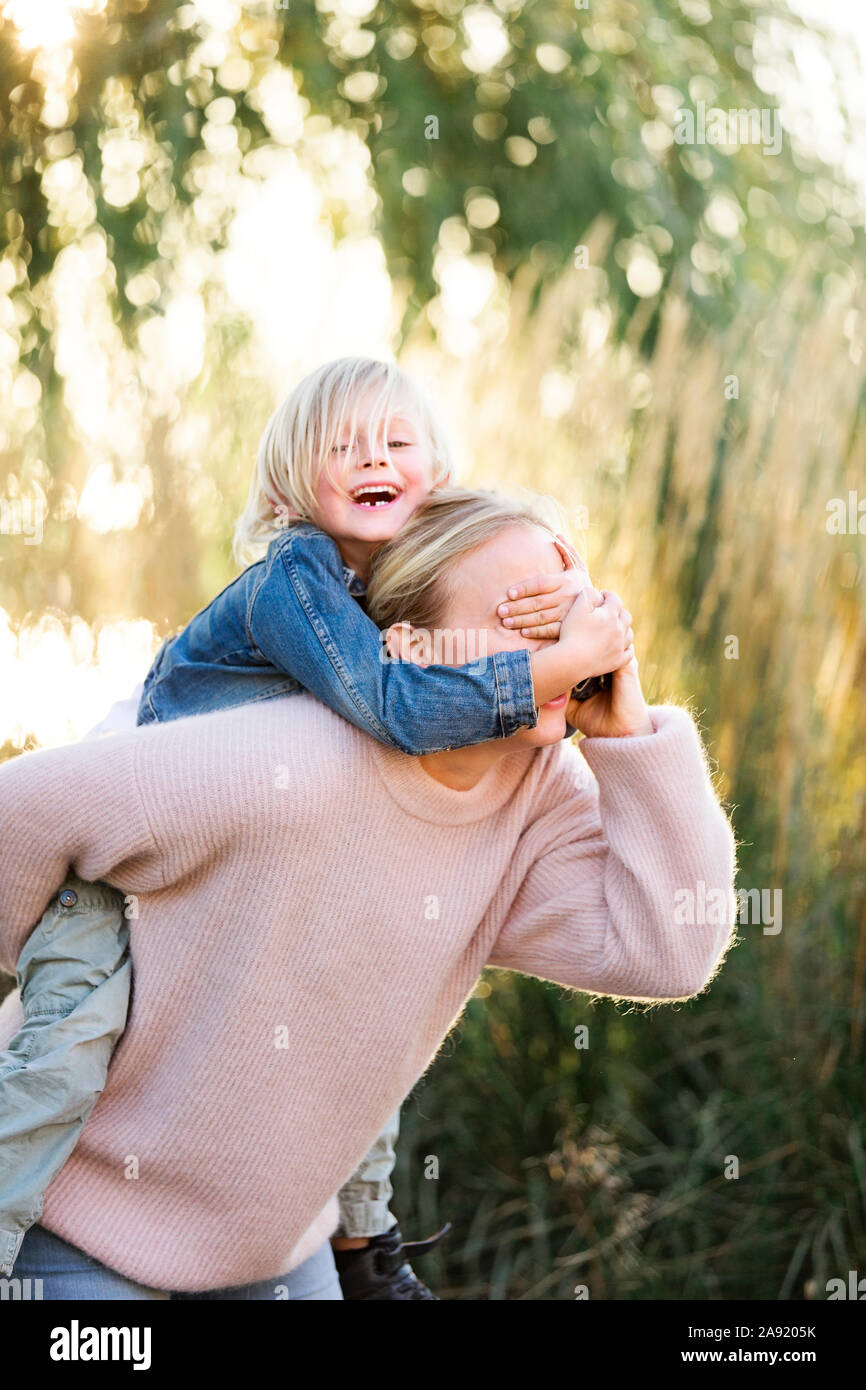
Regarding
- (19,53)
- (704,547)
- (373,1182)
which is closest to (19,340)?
(19,53)

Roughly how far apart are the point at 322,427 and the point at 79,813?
0.63 m

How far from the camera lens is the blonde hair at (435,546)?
147cm

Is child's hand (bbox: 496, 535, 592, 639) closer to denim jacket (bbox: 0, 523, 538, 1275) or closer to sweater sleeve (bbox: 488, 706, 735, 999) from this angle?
denim jacket (bbox: 0, 523, 538, 1275)

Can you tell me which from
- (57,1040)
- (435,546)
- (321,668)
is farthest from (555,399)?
(57,1040)

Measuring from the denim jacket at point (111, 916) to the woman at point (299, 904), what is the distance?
35 mm

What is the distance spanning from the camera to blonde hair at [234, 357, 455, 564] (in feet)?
5.63

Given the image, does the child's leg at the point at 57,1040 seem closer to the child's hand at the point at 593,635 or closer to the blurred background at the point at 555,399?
the child's hand at the point at 593,635

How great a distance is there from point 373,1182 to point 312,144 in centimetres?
269

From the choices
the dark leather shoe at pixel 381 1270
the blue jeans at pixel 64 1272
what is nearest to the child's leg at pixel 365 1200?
the dark leather shoe at pixel 381 1270

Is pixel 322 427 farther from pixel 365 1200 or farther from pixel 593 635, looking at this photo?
pixel 365 1200

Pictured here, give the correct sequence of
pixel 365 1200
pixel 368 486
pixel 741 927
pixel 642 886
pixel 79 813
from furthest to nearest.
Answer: pixel 741 927 < pixel 365 1200 < pixel 368 486 < pixel 642 886 < pixel 79 813

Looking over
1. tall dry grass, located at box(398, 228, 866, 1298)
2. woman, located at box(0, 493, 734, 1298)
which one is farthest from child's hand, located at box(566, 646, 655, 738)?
tall dry grass, located at box(398, 228, 866, 1298)

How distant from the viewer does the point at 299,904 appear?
4.55 ft

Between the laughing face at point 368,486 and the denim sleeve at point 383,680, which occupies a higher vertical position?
the laughing face at point 368,486
